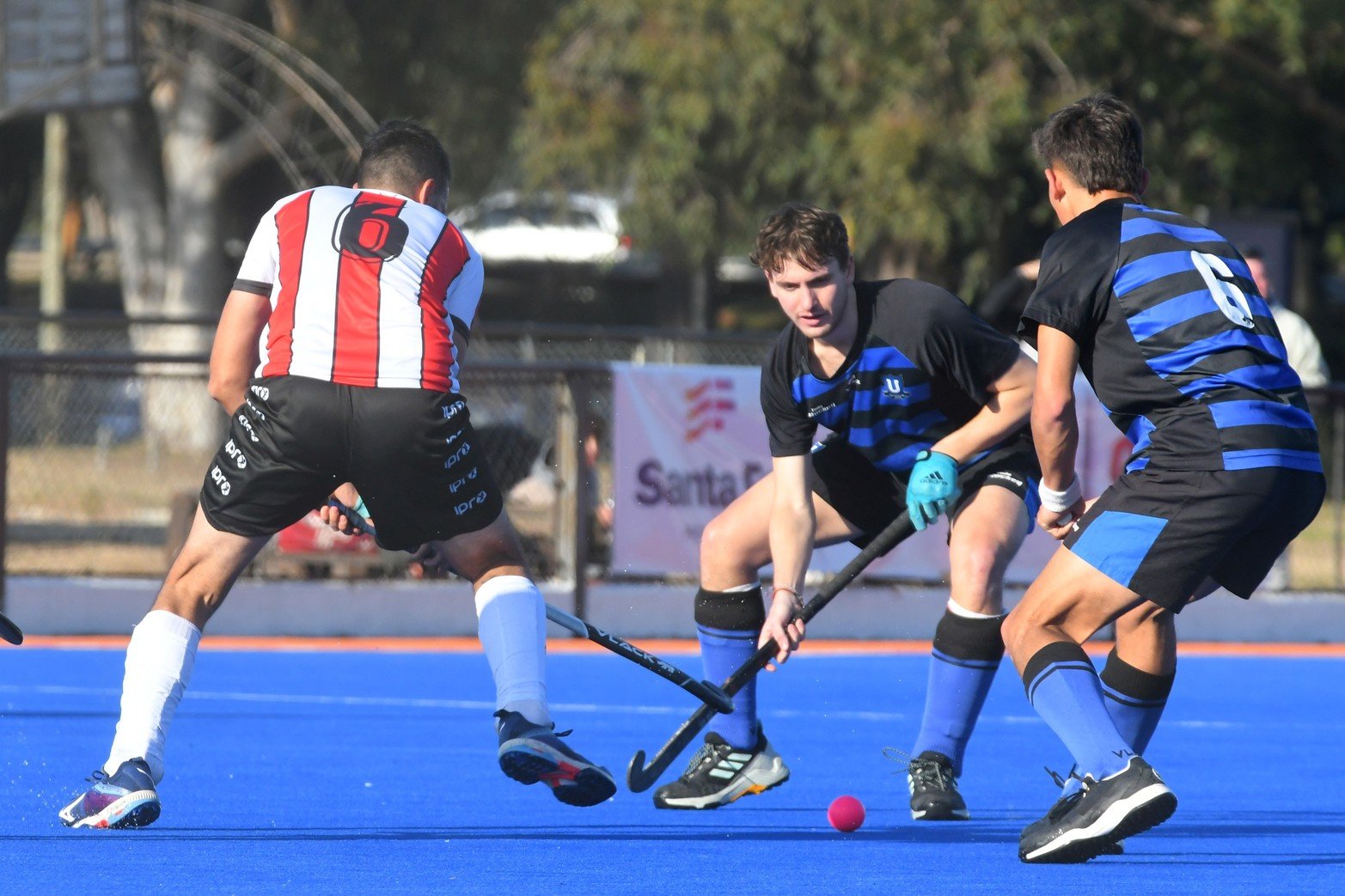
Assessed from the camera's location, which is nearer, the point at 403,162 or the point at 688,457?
the point at 403,162

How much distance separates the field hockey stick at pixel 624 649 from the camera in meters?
5.23

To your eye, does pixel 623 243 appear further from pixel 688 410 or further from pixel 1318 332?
pixel 688 410

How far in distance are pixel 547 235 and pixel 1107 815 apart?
2795 centimetres

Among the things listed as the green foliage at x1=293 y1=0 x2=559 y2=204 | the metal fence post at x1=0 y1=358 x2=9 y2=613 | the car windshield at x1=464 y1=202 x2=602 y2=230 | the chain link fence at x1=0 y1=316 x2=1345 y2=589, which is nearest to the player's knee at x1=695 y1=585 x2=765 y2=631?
the chain link fence at x1=0 y1=316 x2=1345 y2=589

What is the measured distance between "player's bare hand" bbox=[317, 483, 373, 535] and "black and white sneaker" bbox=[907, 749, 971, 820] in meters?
1.68

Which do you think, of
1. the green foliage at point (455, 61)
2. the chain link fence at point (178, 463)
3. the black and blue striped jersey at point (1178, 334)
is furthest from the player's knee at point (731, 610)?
the green foliage at point (455, 61)

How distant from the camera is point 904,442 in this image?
18.7ft

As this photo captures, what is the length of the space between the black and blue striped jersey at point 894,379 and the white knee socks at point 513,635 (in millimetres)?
1076

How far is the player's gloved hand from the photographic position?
5.36 m

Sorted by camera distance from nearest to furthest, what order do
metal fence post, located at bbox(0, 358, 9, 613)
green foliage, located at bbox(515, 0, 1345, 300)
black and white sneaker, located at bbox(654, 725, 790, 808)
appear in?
1. black and white sneaker, located at bbox(654, 725, 790, 808)
2. metal fence post, located at bbox(0, 358, 9, 613)
3. green foliage, located at bbox(515, 0, 1345, 300)

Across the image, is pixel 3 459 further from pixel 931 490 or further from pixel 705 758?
pixel 931 490

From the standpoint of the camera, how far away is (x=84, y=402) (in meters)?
11.3

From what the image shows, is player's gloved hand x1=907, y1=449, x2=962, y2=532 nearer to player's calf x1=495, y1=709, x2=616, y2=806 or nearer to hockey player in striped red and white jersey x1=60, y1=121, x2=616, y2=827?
hockey player in striped red and white jersey x1=60, y1=121, x2=616, y2=827

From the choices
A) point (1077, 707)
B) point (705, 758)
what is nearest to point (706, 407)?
point (705, 758)
